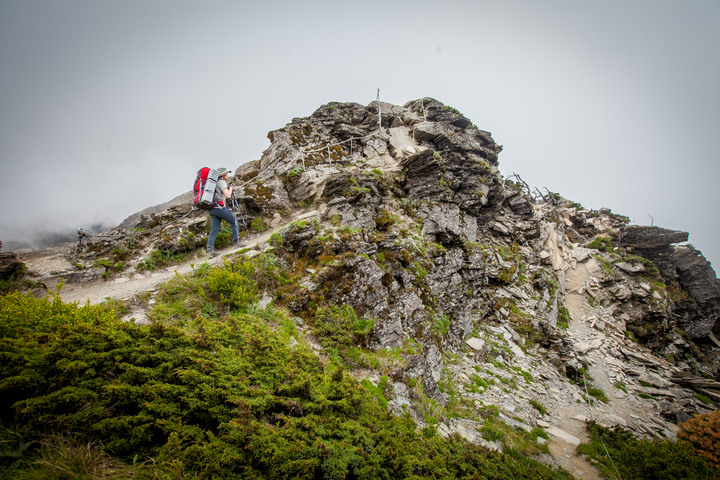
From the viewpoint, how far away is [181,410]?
3.25 meters

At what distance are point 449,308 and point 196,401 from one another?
1296 cm

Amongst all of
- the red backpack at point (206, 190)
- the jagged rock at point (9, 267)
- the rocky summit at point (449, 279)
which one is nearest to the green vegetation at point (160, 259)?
the rocky summit at point (449, 279)

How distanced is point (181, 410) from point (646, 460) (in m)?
13.2

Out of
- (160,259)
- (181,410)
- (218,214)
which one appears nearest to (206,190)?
(218,214)

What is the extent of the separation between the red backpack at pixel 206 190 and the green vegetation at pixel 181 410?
498 centimetres

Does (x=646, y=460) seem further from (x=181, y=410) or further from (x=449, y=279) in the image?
(x=181, y=410)

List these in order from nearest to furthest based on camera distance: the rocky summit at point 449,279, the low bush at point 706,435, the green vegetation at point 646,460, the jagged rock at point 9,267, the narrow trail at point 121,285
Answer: the green vegetation at point 646,460, the jagged rock at point 9,267, the narrow trail at point 121,285, the low bush at point 706,435, the rocky summit at point 449,279

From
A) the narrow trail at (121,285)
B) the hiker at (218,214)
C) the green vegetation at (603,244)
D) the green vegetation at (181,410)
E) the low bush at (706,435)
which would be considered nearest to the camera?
the green vegetation at (181,410)

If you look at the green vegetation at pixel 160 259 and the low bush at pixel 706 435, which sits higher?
the green vegetation at pixel 160 259

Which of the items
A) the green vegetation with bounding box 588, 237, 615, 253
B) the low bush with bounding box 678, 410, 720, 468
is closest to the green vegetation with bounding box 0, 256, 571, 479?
the low bush with bounding box 678, 410, 720, 468

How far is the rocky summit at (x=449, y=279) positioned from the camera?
8.62 m

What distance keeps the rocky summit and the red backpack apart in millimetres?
2121

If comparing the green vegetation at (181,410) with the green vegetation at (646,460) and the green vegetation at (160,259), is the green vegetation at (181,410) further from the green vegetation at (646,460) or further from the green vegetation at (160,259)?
the green vegetation at (646,460)

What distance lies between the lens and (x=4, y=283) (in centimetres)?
667
